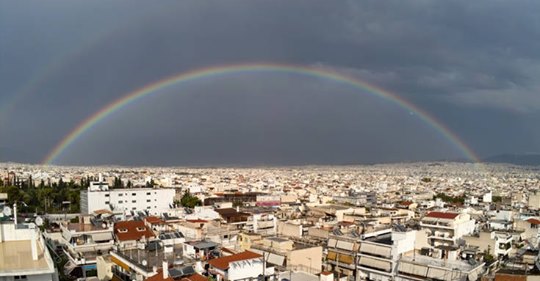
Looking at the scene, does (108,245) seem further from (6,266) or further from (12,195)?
(12,195)

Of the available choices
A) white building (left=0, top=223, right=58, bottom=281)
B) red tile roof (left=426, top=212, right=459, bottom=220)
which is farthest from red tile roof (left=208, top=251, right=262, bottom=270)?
red tile roof (left=426, top=212, right=459, bottom=220)

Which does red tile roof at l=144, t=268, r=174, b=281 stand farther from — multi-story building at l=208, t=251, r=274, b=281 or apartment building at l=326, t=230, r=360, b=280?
apartment building at l=326, t=230, r=360, b=280

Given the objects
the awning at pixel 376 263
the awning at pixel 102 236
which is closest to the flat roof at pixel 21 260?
the awning at pixel 102 236

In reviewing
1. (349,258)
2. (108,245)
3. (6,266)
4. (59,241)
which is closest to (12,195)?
(59,241)

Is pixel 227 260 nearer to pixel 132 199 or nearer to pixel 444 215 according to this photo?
pixel 444 215

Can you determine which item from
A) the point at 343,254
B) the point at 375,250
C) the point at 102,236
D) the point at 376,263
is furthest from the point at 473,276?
the point at 102,236
